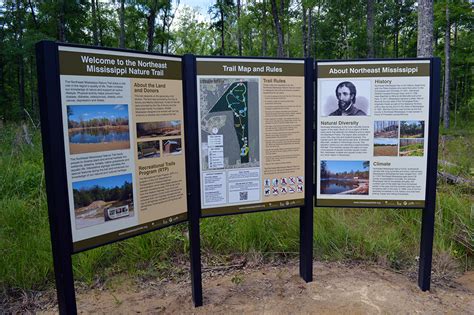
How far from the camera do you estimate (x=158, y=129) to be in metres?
2.85

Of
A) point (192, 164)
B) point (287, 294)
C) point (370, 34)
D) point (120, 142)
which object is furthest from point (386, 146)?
point (370, 34)

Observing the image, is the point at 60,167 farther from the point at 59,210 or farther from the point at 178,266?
the point at 178,266

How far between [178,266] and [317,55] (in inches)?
1210

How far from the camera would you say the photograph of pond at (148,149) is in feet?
8.96

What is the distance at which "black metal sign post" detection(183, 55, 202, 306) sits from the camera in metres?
3.01

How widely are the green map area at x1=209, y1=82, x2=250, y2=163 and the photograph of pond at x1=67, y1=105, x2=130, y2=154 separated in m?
0.81

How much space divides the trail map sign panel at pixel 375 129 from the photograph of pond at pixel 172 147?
132 centimetres

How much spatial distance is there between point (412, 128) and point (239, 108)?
5.23 feet

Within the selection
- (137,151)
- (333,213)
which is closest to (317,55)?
(333,213)

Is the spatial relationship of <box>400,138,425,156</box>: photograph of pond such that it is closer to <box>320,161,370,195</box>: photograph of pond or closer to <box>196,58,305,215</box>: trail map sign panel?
<box>320,161,370,195</box>: photograph of pond

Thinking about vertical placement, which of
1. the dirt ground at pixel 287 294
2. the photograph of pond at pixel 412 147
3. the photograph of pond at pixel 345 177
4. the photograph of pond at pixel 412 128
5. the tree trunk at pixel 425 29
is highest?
the tree trunk at pixel 425 29

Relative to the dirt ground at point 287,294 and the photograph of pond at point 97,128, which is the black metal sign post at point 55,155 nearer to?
the photograph of pond at point 97,128

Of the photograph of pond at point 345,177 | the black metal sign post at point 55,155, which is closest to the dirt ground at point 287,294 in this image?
the photograph of pond at point 345,177

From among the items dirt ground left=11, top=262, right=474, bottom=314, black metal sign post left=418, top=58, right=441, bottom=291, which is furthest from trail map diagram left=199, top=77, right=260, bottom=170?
black metal sign post left=418, top=58, right=441, bottom=291
